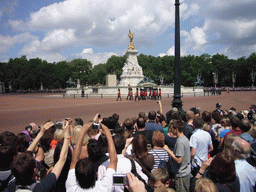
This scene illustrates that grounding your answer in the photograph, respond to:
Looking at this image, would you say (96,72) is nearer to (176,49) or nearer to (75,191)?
(176,49)

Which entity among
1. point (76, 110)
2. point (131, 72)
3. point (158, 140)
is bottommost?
point (76, 110)

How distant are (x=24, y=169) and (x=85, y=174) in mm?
804

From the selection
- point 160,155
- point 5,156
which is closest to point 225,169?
point 160,155

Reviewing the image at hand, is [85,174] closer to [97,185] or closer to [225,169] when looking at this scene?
[97,185]

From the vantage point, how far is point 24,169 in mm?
2555

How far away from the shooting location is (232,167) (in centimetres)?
269

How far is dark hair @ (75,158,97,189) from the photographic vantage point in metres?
2.54

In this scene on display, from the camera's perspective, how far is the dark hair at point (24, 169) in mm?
2535

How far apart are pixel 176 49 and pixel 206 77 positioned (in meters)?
86.2

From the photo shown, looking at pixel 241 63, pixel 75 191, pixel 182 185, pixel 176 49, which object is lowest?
pixel 182 185

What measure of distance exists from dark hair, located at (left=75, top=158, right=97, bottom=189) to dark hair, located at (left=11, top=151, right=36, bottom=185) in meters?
0.62

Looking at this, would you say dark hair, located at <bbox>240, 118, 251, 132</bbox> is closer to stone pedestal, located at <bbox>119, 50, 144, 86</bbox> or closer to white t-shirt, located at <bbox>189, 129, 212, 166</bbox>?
white t-shirt, located at <bbox>189, 129, 212, 166</bbox>

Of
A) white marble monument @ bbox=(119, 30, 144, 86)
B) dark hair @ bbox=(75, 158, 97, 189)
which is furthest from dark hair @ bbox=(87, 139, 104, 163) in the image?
white marble monument @ bbox=(119, 30, 144, 86)

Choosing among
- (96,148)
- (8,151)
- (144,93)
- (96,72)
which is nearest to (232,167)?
(96,148)
